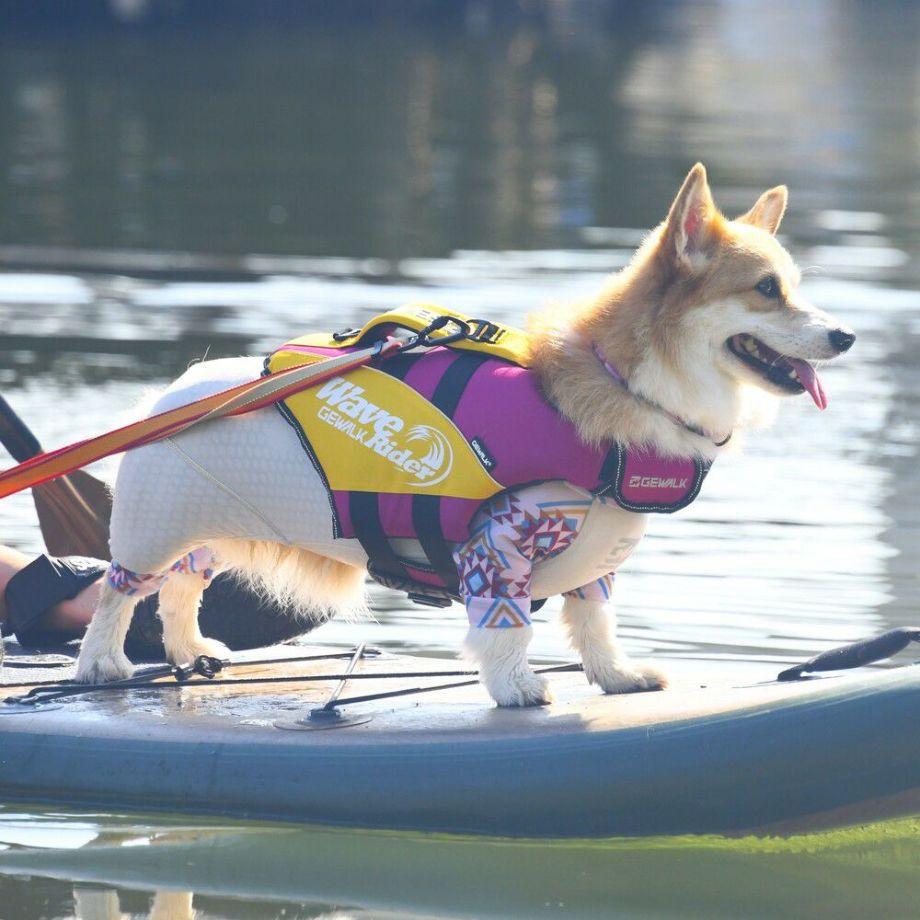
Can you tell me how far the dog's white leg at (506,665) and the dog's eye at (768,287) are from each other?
100cm

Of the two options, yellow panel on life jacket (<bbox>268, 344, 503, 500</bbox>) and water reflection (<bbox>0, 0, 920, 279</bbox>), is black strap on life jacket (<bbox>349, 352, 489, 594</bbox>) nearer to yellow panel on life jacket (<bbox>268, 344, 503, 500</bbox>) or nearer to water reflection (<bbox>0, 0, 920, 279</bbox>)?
yellow panel on life jacket (<bbox>268, 344, 503, 500</bbox>)

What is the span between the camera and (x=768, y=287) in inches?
178

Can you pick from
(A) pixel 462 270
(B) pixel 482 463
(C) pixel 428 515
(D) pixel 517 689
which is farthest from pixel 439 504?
(A) pixel 462 270

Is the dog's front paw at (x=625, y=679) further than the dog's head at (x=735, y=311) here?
Yes

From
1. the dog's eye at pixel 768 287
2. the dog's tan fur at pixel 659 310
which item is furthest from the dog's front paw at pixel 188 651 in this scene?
the dog's eye at pixel 768 287

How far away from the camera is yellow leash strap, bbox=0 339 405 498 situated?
15.7 feet

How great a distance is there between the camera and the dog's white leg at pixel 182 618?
5.25 metres

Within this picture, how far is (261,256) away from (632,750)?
1013cm

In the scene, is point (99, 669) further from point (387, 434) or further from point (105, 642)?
point (387, 434)

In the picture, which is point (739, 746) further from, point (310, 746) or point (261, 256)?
point (261, 256)

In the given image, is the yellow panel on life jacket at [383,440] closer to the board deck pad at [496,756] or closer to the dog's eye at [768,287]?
the board deck pad at [496,756]

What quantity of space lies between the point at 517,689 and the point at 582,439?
0.68 metres

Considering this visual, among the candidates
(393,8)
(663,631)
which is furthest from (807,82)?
(663,631)

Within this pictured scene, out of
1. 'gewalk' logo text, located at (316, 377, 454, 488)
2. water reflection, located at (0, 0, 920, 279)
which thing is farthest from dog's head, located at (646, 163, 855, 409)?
water reflection, located at (0, 0, 920, 279)
